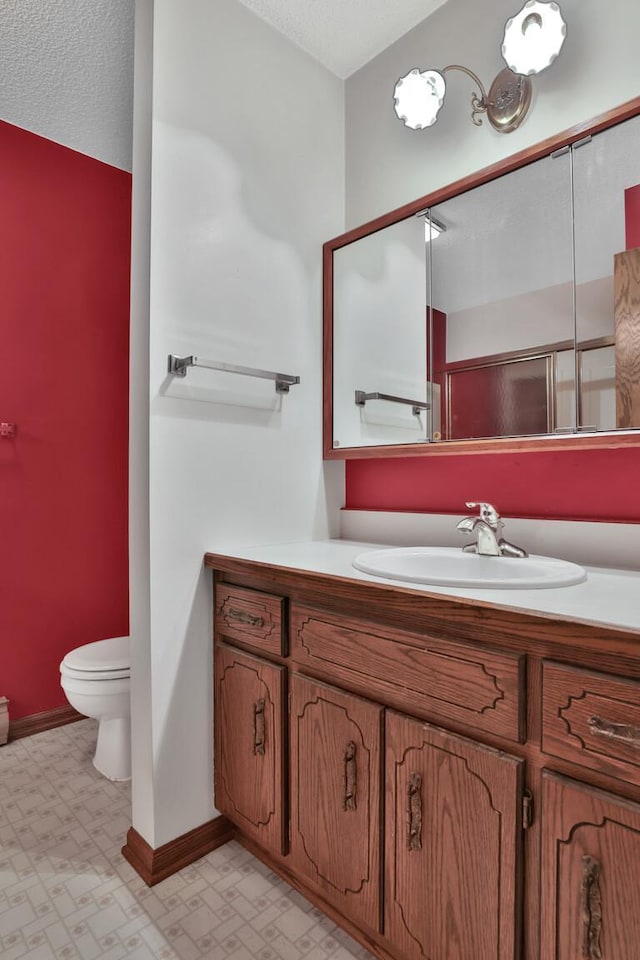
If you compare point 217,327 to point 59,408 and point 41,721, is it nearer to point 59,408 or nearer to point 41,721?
point 59,408

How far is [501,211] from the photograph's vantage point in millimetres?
1443

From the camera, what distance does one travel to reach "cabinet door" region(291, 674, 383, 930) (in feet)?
3.63

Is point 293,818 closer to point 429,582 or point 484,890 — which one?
point 484,890

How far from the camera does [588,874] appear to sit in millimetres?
784

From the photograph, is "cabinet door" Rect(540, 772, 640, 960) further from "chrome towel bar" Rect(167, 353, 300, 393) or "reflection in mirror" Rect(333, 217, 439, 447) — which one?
"chrome towel bar" Rect(167, 353, 300, 393)

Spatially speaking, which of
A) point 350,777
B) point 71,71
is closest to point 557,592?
point 350,777

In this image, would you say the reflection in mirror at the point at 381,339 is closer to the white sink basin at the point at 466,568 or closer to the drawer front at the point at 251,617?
the white sink basin at the point at 466,568

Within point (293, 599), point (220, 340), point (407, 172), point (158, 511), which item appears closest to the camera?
point (293, 599)

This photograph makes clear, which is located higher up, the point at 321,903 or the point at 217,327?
the point at 217,327

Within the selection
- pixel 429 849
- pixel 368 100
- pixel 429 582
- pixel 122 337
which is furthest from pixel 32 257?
pixel 429 849

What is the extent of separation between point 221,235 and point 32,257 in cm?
114

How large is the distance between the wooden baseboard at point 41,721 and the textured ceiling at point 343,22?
276 cm

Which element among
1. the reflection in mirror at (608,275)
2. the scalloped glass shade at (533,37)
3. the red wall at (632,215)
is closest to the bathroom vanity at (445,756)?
the reflection in mirror at (608,275)

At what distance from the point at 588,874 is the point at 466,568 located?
70 cm
